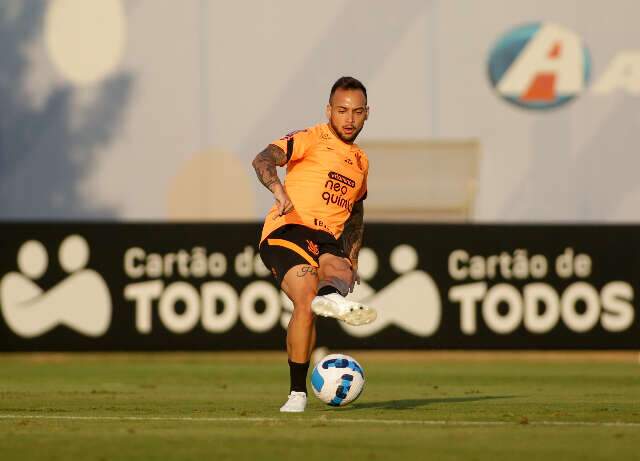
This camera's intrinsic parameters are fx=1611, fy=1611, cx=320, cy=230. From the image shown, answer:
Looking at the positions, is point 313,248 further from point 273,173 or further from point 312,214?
point 273,173

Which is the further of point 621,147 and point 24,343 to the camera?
point 621,147

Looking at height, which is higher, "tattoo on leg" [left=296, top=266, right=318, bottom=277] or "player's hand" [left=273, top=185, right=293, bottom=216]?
"player's hand" [left=273, top=185, right=293, bottom=216]

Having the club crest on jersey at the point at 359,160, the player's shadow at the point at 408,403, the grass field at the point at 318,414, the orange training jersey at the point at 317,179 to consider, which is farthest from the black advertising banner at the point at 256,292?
the orange training jersey at the point at 317,179

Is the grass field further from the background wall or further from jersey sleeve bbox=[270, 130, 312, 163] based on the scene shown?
the background wall

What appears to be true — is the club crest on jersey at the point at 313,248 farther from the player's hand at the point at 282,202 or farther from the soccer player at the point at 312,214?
the player's hand at the point at 282,202

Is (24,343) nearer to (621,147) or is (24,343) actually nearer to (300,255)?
(300,255)

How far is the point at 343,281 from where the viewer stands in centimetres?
1048

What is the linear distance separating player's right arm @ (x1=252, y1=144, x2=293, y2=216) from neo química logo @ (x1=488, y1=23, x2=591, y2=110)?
56.7 feet

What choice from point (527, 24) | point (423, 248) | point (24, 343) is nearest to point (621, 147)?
point (527, 24)

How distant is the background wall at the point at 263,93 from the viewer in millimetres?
27078

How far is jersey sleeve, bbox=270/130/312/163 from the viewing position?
35.0 feet

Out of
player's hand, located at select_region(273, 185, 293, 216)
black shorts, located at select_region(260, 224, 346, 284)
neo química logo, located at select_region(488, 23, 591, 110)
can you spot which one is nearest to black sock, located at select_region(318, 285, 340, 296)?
black shorts, located at select_region(260, 224, 346, 284)

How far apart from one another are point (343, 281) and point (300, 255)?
33cm

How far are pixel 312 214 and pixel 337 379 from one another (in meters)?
1.12
